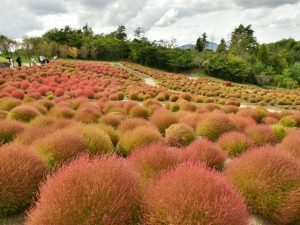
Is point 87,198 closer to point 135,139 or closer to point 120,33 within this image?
point 135,139

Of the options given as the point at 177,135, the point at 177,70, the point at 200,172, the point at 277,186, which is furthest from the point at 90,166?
the point at 177,70

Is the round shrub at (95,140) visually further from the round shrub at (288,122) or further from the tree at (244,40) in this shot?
the tree at (244,40)

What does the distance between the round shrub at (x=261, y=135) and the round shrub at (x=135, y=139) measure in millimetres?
3343

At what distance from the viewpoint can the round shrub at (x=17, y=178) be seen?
3709mm

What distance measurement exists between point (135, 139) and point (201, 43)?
71795 mm

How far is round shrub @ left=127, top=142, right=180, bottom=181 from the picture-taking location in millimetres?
4332

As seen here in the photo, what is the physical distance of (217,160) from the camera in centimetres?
582

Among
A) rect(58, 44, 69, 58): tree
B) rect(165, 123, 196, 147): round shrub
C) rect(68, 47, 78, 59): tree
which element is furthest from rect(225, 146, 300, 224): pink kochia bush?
rect(58, 44, 69, 58): tree

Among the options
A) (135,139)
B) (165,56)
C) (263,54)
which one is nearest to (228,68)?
(165,56)

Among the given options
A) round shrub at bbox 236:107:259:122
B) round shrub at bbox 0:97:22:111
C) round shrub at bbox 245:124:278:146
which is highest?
round shrub at bbox 0:97:22:111

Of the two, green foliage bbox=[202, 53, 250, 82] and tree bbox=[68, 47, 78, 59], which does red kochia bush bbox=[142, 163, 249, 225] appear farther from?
tree bbox=[68, 47, 78, 59]

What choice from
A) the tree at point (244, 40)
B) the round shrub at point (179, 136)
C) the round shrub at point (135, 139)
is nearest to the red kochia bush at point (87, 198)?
the round shrub at point (135, 139)

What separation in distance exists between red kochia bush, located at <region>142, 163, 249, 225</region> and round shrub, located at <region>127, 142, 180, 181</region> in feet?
3.65

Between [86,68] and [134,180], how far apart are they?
98.1 feet
